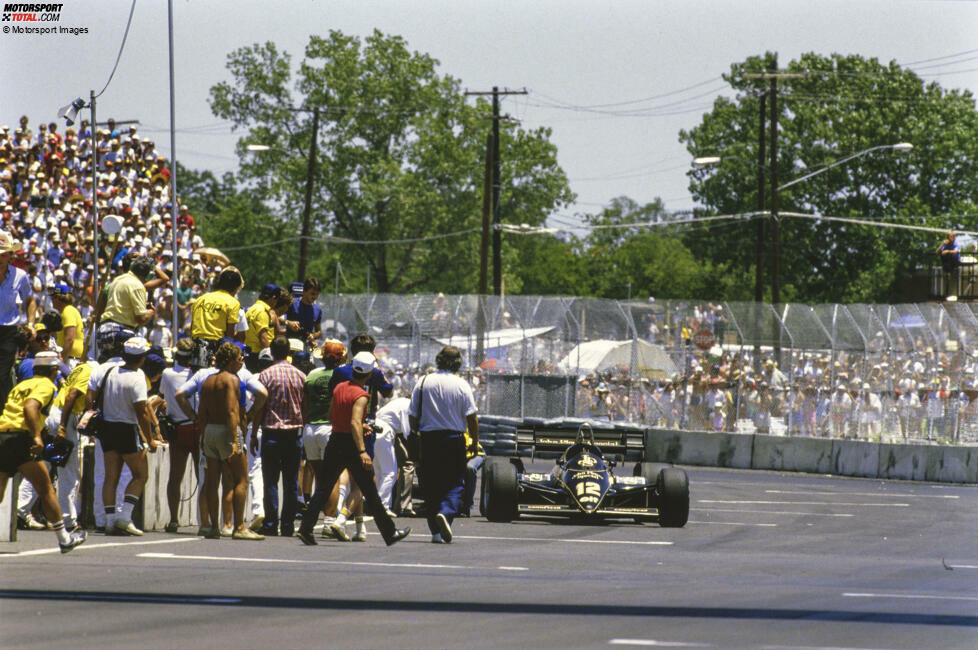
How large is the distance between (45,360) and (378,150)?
5787 centimetres

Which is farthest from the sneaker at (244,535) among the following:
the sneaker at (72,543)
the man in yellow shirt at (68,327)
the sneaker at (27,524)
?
the man in yellow shirt at (68,327)

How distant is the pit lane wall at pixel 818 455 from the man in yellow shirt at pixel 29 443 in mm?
18305

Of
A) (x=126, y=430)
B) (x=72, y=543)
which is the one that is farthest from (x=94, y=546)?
(x=126, y=430)

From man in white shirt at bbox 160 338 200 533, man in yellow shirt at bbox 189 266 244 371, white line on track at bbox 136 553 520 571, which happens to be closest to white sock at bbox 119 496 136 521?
man in white shirt at bbox 160 338 200 533

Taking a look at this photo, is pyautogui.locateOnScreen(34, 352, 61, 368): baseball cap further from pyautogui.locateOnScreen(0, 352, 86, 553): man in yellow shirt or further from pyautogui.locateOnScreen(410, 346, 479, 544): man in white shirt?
Result: pyautogui.locateOnScreen(410, 346, 479, 544): man in white shirt

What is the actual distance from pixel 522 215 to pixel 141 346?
2457 inches

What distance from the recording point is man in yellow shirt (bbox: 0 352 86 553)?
35.8ft

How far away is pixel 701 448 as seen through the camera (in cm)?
3173

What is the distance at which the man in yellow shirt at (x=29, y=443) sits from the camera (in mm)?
10922

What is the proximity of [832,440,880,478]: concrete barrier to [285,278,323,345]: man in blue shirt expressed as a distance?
51.5ft

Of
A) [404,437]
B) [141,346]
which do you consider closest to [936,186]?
[404,437]

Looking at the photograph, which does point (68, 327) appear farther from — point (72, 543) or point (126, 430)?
point (72, 543)

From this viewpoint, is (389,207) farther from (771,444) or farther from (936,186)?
(771,444)

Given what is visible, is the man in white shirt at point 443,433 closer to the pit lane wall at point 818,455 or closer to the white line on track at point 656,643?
the white line on track at point 656,643
